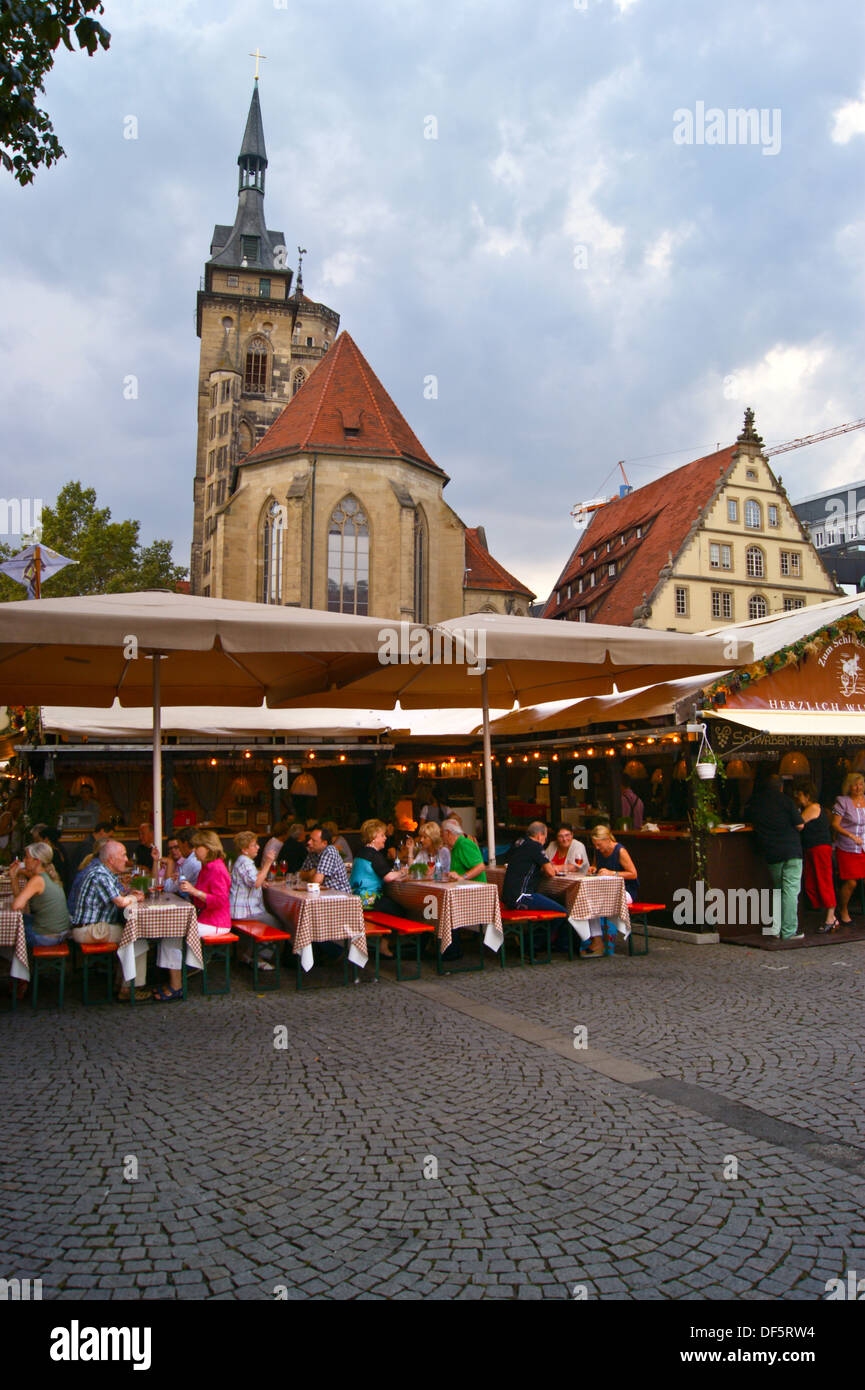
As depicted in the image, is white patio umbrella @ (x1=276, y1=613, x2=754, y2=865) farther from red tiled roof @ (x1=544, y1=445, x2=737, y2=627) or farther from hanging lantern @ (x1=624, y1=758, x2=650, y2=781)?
red tiled roof @ (x1=544, y1=445, x2=737, y2=627)

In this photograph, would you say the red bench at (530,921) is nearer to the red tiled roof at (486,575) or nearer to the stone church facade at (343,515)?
the stone church facade at (343,515)

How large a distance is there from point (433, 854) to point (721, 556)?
1357 inches

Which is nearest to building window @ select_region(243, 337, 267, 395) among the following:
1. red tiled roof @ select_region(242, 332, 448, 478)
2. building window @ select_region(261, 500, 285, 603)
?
red tiled roof @ select_region(242, 332, 448, 478)

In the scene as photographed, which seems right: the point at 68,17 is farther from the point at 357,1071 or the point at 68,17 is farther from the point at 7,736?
the point at 7,736

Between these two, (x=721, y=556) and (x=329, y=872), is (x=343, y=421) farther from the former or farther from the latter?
(x=329, y=872)

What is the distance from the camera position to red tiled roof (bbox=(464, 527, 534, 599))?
4525 centimetres

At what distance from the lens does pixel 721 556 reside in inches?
1596

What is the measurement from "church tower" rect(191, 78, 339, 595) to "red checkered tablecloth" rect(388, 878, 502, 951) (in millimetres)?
36064

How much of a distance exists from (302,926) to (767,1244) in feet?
16.6

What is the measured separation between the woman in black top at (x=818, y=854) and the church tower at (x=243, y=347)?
35.6m

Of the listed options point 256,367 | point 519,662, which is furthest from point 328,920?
point 256,367

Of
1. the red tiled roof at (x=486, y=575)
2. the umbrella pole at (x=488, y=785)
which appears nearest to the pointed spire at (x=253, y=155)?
the red tiled roof at (x=486, y=575)

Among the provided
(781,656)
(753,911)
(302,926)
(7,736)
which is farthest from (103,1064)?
(7,736)
